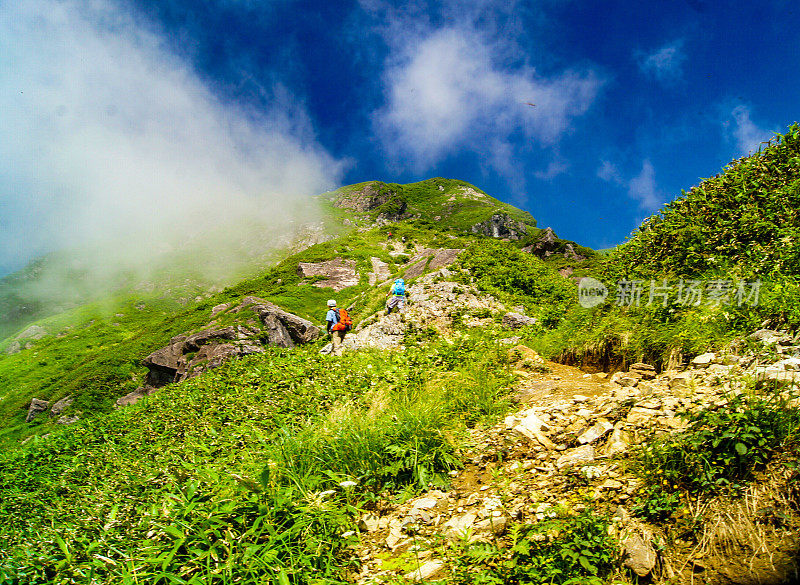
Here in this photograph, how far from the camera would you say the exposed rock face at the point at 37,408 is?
31750 mm

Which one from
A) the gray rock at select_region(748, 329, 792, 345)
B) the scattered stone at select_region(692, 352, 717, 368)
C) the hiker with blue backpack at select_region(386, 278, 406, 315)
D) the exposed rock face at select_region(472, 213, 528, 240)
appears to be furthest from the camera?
the exposed rock face at select_region(472, 213, 528, 240)

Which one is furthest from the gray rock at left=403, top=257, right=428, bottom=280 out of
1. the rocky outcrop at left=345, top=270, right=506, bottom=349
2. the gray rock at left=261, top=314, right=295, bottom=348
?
the gray rock at left=261, top=314, right=295, bottom=348

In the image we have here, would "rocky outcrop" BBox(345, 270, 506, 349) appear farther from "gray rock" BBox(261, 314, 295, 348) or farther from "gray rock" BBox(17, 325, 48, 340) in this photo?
"gray rock" BBox(17, 325, 48, 340)

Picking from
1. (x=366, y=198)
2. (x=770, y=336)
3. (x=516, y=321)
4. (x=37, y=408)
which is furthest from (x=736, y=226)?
(x=366, y=198)

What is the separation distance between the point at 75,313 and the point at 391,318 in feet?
298

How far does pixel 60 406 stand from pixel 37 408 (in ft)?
15.9

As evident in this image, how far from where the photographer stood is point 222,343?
21625mm

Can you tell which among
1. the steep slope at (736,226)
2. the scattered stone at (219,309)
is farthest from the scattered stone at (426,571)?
the scattered stone at (219,309)

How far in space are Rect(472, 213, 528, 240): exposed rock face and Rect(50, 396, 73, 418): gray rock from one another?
111486 mm

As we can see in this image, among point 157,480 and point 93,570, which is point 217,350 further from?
point 93,570

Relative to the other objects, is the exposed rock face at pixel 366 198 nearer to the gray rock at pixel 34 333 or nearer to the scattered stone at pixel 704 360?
the gray rock at pixel 34 333

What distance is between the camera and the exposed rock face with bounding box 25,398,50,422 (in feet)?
104

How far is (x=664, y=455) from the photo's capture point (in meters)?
3.76

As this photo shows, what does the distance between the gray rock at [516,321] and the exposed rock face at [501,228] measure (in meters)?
111
